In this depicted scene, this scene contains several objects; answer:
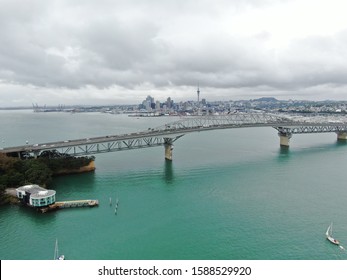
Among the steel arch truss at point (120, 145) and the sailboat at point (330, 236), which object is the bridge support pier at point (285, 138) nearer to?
the steel arch truss at point (120, 145)

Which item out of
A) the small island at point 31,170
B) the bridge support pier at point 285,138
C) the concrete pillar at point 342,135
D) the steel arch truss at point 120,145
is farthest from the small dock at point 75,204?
the concrete pillar at point 342,135

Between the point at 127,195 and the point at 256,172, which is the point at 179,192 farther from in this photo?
the point at 256,172

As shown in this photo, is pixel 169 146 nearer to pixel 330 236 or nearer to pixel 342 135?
pixel 330 236

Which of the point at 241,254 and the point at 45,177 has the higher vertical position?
the point at 45,177

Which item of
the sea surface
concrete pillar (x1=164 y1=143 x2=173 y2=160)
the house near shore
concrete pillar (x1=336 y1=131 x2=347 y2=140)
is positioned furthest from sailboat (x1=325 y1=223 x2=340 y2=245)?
concrete pillar (x1=336 y1=131 x2=347 y2=140)

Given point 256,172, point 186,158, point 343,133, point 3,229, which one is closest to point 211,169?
point 256,172

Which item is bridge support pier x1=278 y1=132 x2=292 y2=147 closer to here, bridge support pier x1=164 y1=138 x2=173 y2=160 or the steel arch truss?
the steel arch truss
